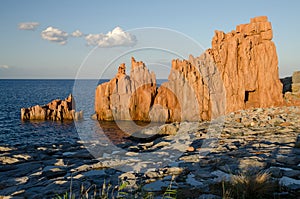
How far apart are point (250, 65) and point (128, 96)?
19213mm

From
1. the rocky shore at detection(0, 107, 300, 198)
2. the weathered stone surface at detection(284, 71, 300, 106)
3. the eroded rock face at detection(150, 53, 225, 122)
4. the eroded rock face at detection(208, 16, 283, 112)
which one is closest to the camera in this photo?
the rocky shore at detection(0, 107, 300, 198)

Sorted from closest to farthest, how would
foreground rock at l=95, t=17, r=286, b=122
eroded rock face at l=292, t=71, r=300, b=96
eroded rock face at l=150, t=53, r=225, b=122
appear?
foreground rock at l=95, t=17, r=286, b=122
eroded rock face at l=292, t=71, r=300, b=96
eroded rock face at l=150, t=53, r=225, b=122

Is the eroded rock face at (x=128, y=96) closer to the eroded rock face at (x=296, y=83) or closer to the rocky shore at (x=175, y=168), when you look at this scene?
the eroded rock face at (x=296, y=83)

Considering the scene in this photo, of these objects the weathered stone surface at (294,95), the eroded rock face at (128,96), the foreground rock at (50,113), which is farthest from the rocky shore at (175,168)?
the foreground rock at (50,113)

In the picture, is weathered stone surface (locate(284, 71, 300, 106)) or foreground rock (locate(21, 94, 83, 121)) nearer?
weathered stone surface (locate(284, 71, 300, 106))

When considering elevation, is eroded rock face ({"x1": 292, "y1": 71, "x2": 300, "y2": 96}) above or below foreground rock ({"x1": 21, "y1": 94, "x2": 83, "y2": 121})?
above

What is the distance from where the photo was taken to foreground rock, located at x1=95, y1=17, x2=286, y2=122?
101 ft

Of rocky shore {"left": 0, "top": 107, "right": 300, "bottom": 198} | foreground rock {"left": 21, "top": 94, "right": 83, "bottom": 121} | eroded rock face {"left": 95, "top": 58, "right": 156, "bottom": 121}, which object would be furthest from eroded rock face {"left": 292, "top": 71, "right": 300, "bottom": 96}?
foreground rock {"left": 21, "top": 94, "right": 83, "bottom": 121}

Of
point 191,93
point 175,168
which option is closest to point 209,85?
point 191,93

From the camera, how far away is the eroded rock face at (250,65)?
30469 mm

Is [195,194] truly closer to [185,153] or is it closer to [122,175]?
[122,175]

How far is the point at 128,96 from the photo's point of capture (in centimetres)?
4138

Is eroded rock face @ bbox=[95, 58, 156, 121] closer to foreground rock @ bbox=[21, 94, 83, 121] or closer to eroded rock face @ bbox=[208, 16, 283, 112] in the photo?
foreground rock @ bbox=[21, 94, 83, 121]

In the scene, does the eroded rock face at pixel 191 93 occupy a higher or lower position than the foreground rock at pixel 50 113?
higher
